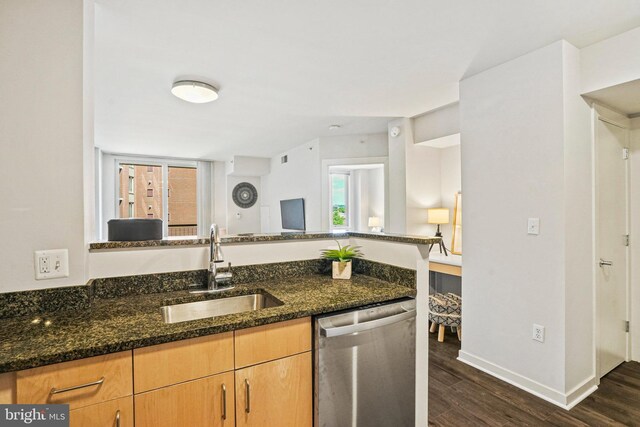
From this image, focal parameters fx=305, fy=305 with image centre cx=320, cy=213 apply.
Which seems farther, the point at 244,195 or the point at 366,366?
the point at 244,195

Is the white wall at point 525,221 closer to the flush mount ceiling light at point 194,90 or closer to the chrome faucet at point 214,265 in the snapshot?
the chrome faucet at point 214,265

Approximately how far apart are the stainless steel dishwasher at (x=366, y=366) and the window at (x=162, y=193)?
630 cm

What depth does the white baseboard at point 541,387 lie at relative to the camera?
81.4 inches

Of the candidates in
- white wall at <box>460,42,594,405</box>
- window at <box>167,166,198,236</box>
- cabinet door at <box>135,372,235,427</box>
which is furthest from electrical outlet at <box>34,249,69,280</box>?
window at <box>167,166,198,236</box>

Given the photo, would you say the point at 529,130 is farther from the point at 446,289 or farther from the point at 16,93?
the point at 16,93

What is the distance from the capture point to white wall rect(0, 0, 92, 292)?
1.25 m

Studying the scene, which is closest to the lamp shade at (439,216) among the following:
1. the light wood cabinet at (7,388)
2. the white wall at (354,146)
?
the white wall at (354,146)

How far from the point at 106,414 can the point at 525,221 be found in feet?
8.63

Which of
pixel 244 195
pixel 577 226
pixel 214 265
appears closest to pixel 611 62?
pixel 577 226

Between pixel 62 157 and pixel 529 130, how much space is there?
2.84 m

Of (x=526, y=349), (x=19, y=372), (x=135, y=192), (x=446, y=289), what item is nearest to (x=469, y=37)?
(x=526, y=349)

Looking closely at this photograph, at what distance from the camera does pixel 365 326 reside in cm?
145

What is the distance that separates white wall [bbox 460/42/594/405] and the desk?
1.51ft

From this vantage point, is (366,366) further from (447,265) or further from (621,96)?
(621,96)
